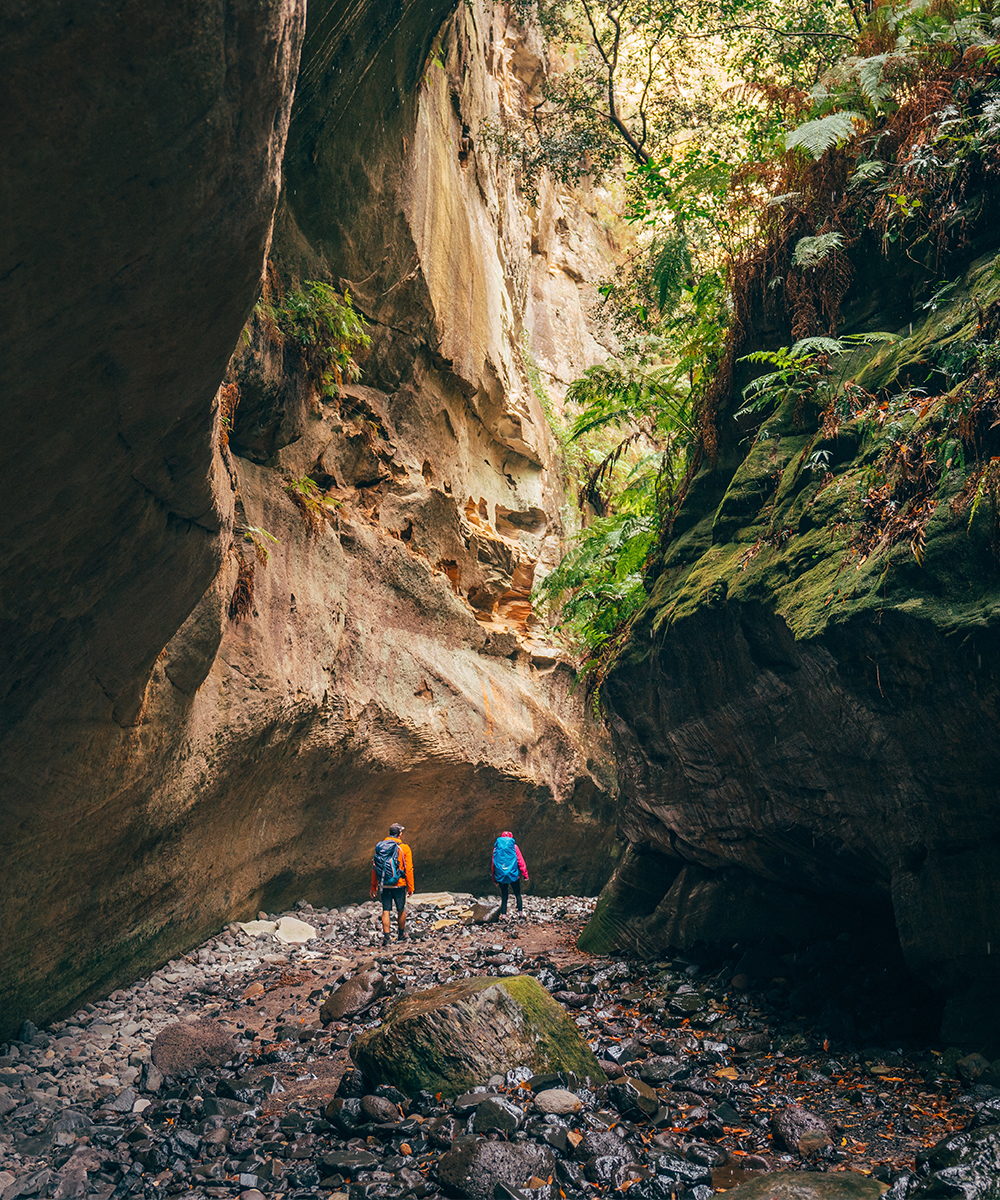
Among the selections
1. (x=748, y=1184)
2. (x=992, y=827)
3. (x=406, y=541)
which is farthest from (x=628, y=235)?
(x=748, y=1184)

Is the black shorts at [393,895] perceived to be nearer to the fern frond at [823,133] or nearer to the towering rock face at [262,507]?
the towering rock face at [262,507]

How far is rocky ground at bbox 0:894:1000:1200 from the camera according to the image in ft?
13.4

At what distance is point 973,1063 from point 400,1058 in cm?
364

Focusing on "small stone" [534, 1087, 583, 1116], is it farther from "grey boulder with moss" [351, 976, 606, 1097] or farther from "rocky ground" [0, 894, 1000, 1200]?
"grey boulder with moss" [351, 976, 606, 1097]

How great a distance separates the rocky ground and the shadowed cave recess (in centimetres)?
60

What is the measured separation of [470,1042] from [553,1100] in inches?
25.1

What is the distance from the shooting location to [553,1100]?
15.4 ft

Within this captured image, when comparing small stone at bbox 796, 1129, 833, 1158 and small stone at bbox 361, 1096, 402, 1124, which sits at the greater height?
small stone at bbox 796, 1129, 833, 1158

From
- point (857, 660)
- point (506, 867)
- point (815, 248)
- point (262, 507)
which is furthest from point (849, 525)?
point (506, 867)

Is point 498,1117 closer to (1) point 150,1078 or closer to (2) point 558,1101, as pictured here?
(2) point 558,1101

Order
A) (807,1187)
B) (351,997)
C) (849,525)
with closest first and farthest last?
(807,1187)
(849,525)
(351,997)

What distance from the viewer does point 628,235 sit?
28.6 meters

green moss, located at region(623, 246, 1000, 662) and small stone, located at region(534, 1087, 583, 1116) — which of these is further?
green moss, located at region(623, 246, 1000, 662)

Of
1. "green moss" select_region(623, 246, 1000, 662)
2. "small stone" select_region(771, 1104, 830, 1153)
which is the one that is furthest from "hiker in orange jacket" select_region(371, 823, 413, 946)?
"small stone" select_region(771, 1104, 830, 1153)
